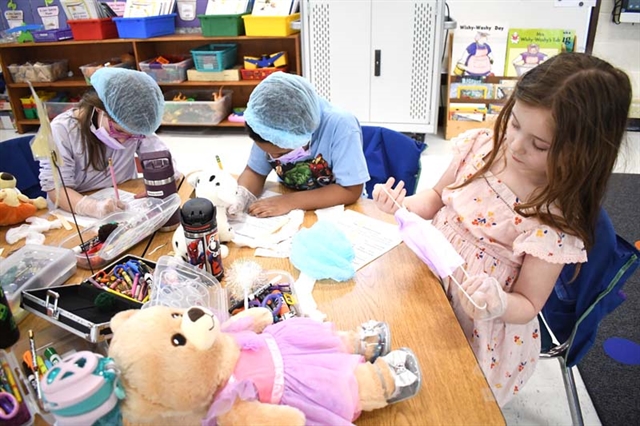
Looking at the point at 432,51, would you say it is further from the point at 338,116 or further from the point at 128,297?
the point at 128,297

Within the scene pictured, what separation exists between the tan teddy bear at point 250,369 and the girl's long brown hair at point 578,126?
1.45 feet

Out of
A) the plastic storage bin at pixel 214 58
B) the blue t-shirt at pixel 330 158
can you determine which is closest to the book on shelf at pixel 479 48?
the plastic storage bin at pixel 214 58

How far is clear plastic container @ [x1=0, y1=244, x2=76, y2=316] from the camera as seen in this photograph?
0.93m

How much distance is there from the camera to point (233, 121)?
385cm

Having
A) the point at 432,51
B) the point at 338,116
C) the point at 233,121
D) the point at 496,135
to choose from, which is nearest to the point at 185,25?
the point at 233,121

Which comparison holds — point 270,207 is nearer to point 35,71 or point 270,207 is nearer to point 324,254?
point 324,254

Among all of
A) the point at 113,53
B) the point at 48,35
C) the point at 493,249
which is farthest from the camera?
the point at 113,53

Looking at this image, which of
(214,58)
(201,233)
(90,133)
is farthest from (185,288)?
(214,58)

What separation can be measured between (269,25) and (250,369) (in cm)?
322

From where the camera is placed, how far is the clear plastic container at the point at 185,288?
83 centimetres

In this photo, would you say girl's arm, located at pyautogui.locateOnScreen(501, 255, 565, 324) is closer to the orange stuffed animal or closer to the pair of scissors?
the pair of scissors

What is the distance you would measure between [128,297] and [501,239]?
79cm

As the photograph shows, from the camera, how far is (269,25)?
11.3ft

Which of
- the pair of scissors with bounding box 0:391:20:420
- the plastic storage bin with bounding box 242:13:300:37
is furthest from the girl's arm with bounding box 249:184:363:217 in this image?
the plastic storage bin with bounding box 242:13:300:37
